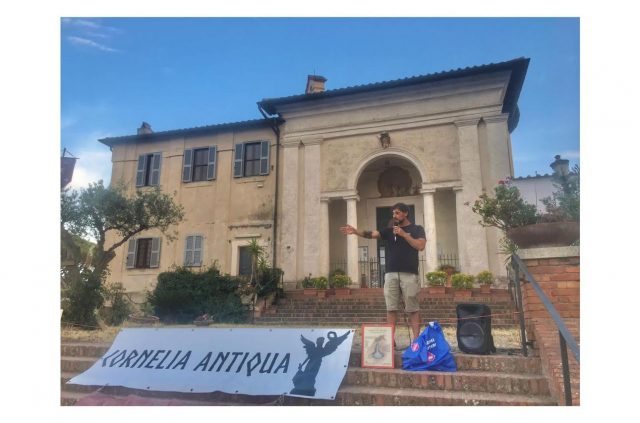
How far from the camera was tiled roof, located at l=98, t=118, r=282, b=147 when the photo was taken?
41.5ft

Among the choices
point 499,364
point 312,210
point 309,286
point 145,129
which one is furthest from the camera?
point 145,129

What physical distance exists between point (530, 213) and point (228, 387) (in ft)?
17.2

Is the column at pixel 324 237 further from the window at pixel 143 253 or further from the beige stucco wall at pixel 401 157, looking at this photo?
the window at pixel 143 253

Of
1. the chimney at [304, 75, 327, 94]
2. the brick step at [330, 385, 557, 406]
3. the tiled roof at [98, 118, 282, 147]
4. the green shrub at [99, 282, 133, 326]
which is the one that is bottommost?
the green shrub at [99, 282, 133, 326]

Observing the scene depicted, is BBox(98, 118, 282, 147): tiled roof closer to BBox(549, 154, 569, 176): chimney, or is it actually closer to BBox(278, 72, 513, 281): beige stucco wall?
BBox(278, 72, 513, 281): beige stucco wall

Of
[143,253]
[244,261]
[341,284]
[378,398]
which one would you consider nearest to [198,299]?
[244,261]

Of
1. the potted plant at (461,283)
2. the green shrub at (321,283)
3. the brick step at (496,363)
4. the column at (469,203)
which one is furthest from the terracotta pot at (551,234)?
the green shrub at (321,283)

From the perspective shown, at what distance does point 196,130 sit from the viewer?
13.3 meters

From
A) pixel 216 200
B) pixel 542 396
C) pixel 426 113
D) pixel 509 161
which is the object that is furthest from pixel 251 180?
pixel 542 396

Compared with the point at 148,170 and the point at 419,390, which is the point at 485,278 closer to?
the point at 419,390

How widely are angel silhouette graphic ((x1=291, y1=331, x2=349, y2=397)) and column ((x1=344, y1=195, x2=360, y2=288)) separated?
7258 mm

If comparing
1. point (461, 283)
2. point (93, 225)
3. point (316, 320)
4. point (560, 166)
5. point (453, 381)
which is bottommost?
point (316, 320)

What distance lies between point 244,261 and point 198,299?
307 centimetres

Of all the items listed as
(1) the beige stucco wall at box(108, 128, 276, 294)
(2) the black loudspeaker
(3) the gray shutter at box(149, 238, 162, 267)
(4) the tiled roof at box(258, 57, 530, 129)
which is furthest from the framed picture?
(3) the gray shutter at box(149, 238, 162, 267)
